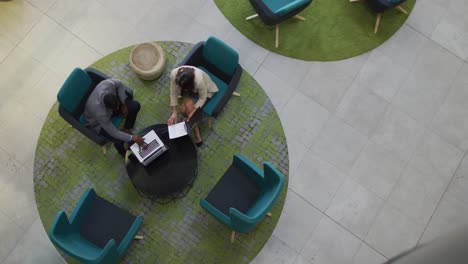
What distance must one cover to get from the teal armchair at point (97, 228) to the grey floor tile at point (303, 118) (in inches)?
93.9

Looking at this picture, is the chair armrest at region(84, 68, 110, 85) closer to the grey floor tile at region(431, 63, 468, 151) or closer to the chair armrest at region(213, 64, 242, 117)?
the chair armrest at region(213, 64, 242, 117)

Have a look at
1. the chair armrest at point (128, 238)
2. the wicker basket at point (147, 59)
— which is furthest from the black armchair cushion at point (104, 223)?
the wicker basket at point (147, 59)

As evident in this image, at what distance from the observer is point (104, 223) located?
15.9 ft

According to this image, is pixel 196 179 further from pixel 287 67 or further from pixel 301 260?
pixel 287 67

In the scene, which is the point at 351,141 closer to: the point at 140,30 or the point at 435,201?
the point at 435,201

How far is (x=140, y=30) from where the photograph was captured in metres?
6.13

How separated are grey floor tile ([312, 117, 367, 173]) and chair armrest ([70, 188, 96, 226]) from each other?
9.66 ft

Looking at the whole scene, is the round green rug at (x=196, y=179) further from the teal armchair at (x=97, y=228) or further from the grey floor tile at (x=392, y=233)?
the grey floor tile at (x=392, y=233)

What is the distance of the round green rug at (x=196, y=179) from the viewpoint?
17.3 ft

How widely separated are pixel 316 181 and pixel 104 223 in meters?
2.75

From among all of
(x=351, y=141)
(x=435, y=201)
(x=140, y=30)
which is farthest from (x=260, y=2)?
(x=435, y=201)

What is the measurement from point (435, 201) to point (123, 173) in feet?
13.8

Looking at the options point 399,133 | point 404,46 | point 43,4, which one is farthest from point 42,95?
point 404,46

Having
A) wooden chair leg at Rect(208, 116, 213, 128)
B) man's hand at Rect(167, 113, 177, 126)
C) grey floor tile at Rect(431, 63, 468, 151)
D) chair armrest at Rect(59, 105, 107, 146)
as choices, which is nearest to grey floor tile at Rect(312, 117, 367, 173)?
grey floor tile at Rect(431, 63, 468, 151)
